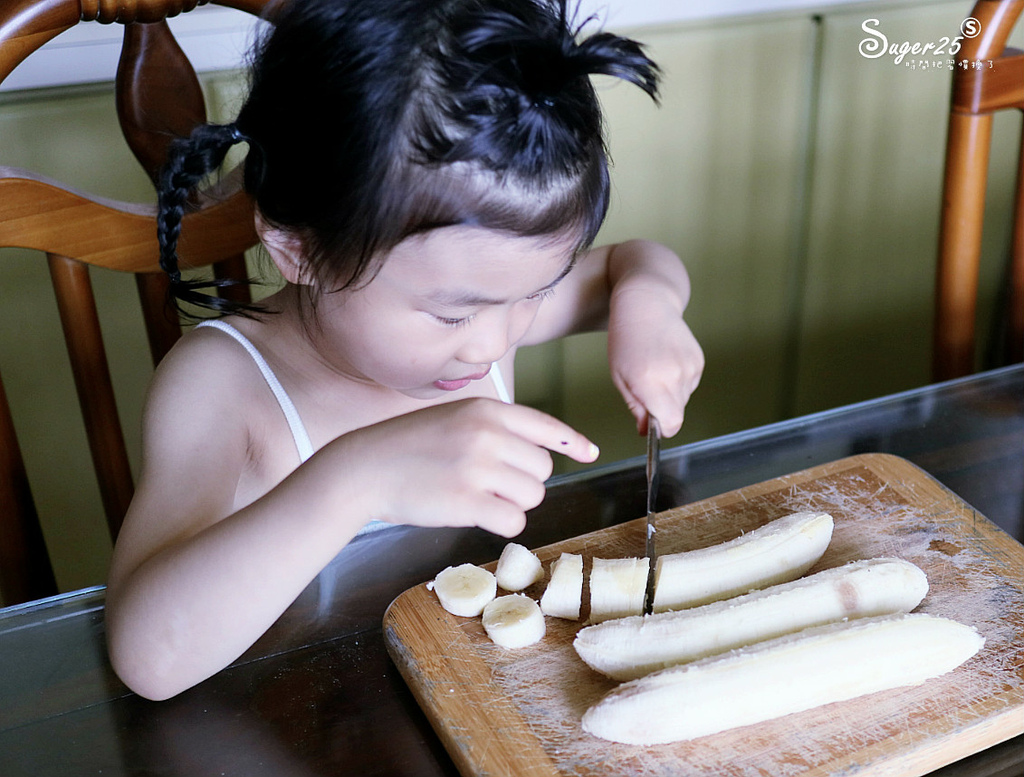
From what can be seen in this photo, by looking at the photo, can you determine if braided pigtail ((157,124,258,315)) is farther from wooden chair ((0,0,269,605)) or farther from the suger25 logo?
the suger25 logo

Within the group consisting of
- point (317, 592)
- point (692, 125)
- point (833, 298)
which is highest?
point (692, 125)

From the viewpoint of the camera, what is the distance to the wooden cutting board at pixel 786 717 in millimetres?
618

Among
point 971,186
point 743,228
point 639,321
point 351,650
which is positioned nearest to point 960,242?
point 971,186

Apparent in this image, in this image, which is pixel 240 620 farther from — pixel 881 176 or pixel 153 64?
pixel 881 176

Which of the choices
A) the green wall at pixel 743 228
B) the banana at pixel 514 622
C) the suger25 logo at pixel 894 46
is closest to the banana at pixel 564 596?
the banana at pixel 514 622

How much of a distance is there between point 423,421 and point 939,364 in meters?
0.86

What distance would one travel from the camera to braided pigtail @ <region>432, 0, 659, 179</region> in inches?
27.1

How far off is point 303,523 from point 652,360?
38 centimetres

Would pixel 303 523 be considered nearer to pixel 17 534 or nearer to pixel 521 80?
pixel 521 80

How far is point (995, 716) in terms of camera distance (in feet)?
2.09

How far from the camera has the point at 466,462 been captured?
2.06 feet

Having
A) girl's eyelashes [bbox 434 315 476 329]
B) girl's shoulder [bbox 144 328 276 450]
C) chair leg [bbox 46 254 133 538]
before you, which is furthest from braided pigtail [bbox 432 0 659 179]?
chair leg [bbox 46 254 133 538]

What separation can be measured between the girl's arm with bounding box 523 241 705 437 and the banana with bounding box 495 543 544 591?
0.17 m

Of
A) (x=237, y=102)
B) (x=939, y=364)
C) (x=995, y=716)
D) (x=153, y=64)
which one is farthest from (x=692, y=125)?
(x=995, y=716)
